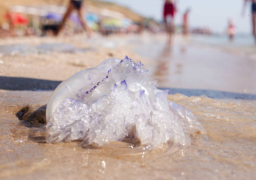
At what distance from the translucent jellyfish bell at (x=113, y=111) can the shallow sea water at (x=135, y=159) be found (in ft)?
0.23

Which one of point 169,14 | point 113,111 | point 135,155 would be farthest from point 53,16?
point 135,155

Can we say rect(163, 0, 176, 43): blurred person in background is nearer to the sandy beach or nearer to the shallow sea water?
the sandy beach

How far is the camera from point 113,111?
1324 mm

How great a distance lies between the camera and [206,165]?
1114 millimetres

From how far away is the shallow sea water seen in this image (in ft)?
3.34

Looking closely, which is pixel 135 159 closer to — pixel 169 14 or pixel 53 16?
pixel 169 14

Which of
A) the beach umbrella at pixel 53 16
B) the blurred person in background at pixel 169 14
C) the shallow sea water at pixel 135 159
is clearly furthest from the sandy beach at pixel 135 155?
the beach umbrella at pixel 53 16

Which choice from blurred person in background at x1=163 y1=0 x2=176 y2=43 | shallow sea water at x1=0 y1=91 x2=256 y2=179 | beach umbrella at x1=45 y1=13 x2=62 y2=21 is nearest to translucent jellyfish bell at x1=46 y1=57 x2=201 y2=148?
shallow sea water at x1=0 y1=91 x2=256 y2=179

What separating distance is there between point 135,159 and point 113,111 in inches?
10.7

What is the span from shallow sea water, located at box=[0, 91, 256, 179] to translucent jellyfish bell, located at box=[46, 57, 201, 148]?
7 cm

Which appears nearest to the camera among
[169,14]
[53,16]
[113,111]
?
[113,111]

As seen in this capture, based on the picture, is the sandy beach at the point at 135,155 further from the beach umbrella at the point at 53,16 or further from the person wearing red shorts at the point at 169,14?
the beach umbrella at the point at 53,16

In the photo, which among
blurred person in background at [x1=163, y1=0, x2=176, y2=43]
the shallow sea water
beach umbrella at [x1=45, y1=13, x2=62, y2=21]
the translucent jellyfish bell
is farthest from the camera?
beach umbrella at [x1=45, y1=13, x2=62, y2=21]

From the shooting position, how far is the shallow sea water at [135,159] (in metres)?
1.02
